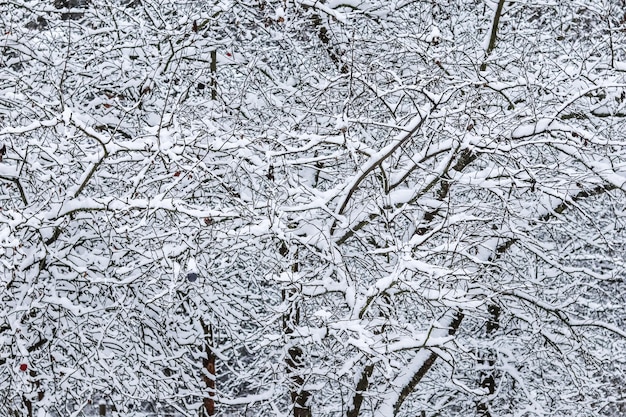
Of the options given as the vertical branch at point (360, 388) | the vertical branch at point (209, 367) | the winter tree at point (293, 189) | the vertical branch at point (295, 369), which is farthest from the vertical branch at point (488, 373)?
the vertical branch at point (209, 367)

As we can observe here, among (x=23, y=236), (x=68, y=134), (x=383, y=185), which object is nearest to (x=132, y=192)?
(x=68, y=134)

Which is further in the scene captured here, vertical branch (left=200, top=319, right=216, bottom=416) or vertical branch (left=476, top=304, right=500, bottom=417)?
→ vertical branch (left=476, top=304, right=500, bottom=417)

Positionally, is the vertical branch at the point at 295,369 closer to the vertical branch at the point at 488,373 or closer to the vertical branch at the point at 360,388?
the vertical branch at the point at 360,388

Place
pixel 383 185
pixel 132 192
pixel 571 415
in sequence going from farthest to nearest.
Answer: pixel 571 415 → pixel 383 185 → pixel 132 192

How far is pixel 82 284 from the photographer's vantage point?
23.6ft

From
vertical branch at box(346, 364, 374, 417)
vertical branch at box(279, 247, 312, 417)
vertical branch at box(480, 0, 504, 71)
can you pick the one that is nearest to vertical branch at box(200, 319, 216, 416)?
vertical branch at box(279, 247, 312, 417)

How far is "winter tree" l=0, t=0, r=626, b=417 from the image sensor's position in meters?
5.61

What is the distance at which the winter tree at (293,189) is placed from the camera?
5.61 meters

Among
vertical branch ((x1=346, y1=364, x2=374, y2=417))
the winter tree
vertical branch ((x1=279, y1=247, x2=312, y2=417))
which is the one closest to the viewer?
the winter tree

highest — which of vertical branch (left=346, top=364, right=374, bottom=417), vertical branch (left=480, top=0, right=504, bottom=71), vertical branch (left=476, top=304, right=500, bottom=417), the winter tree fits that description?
vertical branch (left=480, top=0, right=504, bottom=71)

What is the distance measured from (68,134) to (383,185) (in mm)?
2637

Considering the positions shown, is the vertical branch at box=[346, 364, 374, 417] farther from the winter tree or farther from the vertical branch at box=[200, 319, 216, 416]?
the vertical branch at box=[200, 319, 216, 416]

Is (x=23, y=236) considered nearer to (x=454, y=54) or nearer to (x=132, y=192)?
(x=132, y=192)

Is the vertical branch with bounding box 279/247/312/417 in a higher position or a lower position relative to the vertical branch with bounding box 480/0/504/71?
lower
